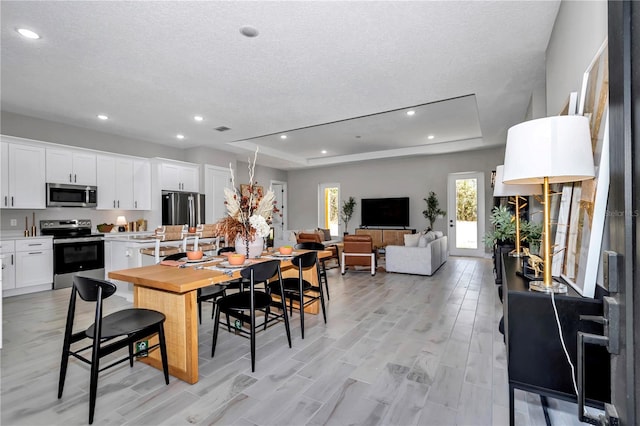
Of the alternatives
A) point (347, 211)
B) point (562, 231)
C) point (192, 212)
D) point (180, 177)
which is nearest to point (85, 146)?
point (180, 177)

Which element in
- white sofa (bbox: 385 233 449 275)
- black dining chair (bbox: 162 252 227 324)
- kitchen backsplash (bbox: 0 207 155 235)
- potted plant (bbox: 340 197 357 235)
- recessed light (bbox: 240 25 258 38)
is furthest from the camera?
potted plant (bbox: 340 197 357 235)

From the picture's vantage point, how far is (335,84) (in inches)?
155

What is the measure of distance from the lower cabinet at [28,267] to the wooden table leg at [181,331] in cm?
394

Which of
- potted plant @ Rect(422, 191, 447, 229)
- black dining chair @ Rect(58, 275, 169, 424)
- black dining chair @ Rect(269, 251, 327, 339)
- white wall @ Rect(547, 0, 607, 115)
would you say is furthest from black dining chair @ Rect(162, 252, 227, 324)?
potted plant @ Rect(422, 191, 447, 229)

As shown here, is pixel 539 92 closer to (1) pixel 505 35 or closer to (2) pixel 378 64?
(1) pixel 505 35

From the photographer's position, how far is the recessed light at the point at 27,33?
2.74 meters

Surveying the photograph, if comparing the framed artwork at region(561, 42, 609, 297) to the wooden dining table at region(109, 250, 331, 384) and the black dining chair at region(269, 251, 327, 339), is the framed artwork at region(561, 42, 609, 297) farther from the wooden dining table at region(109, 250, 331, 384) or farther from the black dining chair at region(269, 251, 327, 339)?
the wooden dining table at region(109, 250, 331, 384)

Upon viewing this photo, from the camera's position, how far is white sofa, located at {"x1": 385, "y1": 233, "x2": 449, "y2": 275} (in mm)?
5805

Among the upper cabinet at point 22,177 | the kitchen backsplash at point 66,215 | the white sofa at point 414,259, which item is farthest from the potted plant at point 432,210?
the upper cabinet at point 22,177

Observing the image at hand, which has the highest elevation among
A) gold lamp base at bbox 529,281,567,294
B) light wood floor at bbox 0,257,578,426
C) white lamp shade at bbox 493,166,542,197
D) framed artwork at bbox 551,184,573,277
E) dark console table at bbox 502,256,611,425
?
white lamp shade at bbox 493,166,542,197

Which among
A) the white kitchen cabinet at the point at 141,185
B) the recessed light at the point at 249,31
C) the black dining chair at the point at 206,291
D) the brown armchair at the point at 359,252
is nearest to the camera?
the recessed light at the point at 249,31

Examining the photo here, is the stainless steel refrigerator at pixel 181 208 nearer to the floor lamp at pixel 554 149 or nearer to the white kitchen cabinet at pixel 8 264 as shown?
the white kitchen cabinet at pixel 8 264

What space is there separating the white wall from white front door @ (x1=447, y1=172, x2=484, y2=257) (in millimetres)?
5698

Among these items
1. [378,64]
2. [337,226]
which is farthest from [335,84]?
[337,226]
